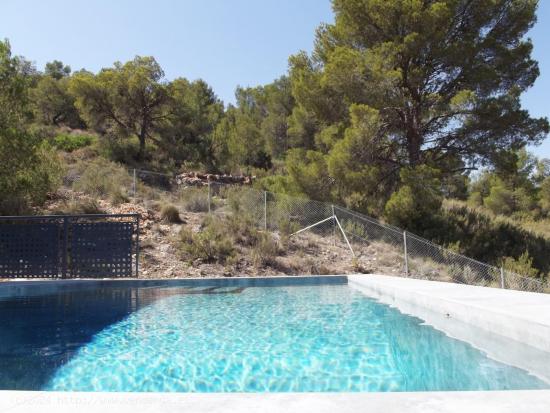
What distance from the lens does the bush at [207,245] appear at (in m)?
11.3

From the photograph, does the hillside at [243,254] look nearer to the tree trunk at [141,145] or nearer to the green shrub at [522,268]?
the green shrub at [522,268]

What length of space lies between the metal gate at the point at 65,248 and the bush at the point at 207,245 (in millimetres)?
1820

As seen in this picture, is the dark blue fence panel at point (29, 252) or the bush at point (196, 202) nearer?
the dark blue fence panel at point (29, 252)

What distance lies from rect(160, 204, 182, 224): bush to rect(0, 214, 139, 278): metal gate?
3.61 meters

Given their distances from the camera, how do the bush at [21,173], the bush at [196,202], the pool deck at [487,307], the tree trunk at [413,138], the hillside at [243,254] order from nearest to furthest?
the pool deck at [487,307] → the bush at [21,173] → the hillside at [243,254] → the tree trunk at [413,138] → the bush at [196,202]

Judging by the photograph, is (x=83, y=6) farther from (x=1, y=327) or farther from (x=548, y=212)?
(x=548, y=212)

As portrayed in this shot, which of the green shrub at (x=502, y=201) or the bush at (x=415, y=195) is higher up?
the green shrub at (x=502, y=201)

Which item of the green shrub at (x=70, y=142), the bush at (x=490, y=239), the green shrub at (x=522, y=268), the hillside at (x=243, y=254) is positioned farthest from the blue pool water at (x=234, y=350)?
the green shrub at (x=70, y=142)

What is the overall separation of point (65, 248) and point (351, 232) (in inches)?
312
